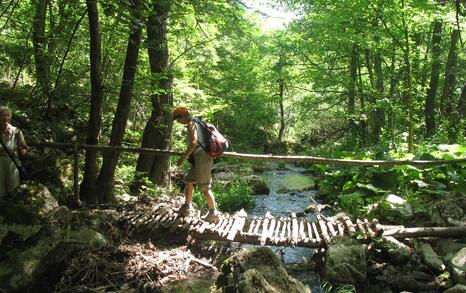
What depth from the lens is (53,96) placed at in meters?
8.88

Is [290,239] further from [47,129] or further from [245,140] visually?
[245,140]

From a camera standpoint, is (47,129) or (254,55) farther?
(254,55)

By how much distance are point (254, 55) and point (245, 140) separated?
257 inches

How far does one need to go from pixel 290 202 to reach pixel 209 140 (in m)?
6.62

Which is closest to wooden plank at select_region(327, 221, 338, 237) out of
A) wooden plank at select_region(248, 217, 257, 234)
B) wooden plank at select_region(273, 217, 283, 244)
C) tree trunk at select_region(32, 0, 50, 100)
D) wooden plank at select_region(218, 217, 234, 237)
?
wooden plank at select_region(273, 217, 283, 244)

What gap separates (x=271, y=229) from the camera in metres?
7.08

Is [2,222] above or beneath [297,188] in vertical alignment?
above

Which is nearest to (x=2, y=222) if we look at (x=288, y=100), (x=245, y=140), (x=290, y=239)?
(x=290, y=239)

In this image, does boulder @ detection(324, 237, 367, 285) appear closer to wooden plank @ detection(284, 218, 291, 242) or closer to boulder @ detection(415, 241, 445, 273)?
wooden plank @ detection(284, 218, 291, 242)

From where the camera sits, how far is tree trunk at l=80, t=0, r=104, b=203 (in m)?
6.96

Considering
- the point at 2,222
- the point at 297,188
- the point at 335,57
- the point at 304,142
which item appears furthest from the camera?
the point at 304,142

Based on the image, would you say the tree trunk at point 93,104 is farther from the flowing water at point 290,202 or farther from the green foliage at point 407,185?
the green foliage at point 407,185

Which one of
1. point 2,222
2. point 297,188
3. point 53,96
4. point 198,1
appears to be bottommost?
point 297,188

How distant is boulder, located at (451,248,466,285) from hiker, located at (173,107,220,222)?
3788 millimetres
